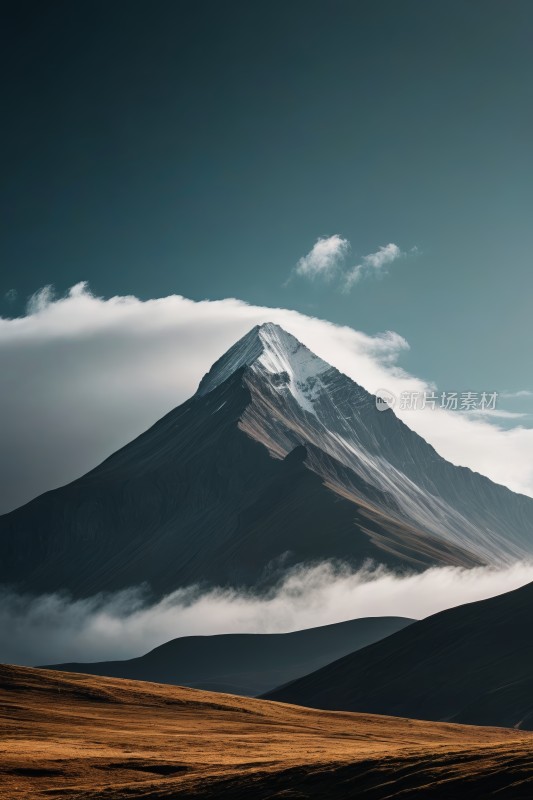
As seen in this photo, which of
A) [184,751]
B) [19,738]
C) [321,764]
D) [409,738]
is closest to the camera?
[321,764]

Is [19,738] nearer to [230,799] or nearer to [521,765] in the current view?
[230,799]

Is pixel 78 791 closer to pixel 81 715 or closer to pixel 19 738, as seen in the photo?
pixel 19 738

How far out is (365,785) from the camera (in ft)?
353

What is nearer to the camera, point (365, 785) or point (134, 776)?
point (365, 785)

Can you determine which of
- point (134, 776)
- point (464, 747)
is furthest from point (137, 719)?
point (464, 747)

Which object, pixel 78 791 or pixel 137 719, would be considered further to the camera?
pixel 137 719

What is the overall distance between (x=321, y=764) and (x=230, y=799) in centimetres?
1573

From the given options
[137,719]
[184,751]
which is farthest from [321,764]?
[137,719]

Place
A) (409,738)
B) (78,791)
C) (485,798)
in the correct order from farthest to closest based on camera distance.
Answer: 1. (409,738)
2. (78,791)
3. (485,798)

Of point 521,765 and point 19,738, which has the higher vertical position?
point 19,738

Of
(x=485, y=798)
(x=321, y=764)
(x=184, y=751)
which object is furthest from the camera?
(x=184, y=751)

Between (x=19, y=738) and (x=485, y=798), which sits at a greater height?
(x=19, y=738)

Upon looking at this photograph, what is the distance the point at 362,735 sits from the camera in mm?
183625

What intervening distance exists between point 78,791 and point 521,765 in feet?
155
